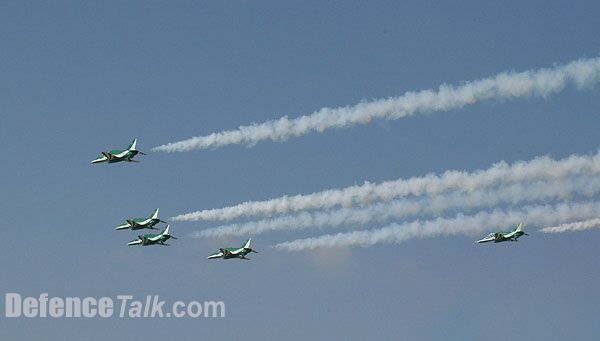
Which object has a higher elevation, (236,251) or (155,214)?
(155,214)

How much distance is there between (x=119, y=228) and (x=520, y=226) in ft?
145

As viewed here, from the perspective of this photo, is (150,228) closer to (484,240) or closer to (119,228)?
(119,228)

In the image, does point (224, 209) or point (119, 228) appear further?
point (119, 228)

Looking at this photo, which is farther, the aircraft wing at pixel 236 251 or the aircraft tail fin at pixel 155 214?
the aircraft wing at pixel 236 251

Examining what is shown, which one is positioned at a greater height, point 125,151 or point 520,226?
point 125,151

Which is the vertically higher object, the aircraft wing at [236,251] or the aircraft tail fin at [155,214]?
the aircraft tail fin at [155,214]

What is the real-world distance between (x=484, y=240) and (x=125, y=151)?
39053 millimetres

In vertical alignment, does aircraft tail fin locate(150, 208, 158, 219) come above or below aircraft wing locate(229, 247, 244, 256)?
above

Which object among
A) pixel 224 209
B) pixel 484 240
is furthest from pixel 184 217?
pixel 484 240

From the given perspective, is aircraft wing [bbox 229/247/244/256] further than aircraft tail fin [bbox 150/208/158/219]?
Yes

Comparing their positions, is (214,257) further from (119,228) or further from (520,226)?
(520,226)

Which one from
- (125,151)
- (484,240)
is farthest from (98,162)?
(484,240)

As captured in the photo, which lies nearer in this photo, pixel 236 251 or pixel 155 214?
pixel 155 214

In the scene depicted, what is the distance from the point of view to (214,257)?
19250 centimetres
